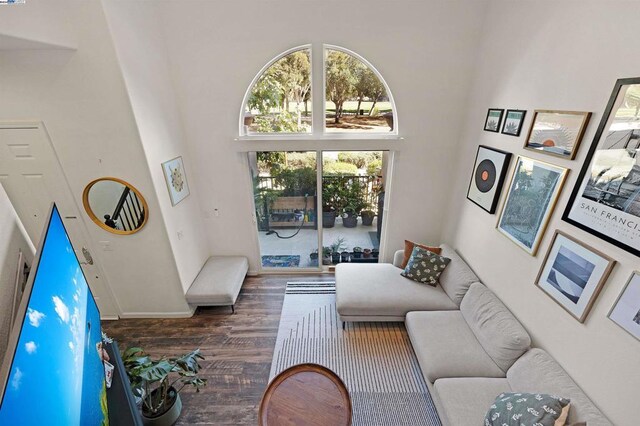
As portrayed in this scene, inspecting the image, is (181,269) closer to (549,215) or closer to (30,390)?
(30,390)

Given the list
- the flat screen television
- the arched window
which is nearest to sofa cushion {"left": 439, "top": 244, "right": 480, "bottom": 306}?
the arched window

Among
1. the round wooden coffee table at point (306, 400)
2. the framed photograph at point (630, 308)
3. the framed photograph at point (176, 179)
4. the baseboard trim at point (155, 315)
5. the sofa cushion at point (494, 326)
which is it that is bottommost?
the baseboard trim at point (155, 315)

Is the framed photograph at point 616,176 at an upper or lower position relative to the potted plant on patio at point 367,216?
upper

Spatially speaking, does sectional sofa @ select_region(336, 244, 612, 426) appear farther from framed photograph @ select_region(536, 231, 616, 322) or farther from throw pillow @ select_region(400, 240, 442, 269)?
framed photograph @ select_region(536, 231, 616, 322)

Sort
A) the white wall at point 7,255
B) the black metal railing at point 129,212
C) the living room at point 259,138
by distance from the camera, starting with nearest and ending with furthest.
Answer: the white wall at point 7,255 → the living room at point 259,138 → the black metal railing at point 129,212

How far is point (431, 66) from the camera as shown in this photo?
3.13m

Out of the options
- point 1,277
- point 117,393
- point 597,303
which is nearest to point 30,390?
point 1,277

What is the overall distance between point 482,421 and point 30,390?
8.14 feet

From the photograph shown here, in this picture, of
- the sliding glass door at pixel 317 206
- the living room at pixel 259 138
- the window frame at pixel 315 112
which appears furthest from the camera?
the sliding glass door at pixel 317 206

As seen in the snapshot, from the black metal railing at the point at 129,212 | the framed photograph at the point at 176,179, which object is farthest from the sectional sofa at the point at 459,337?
the black metal railing at the point at 129,212

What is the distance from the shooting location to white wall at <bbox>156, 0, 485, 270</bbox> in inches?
115

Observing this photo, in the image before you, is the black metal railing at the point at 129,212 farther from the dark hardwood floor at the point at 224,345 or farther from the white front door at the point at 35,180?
the dark hardwood floor at the point at 224,345

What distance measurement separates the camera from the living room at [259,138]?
73.0 inches

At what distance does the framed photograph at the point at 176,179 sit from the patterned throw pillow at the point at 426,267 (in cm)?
291
